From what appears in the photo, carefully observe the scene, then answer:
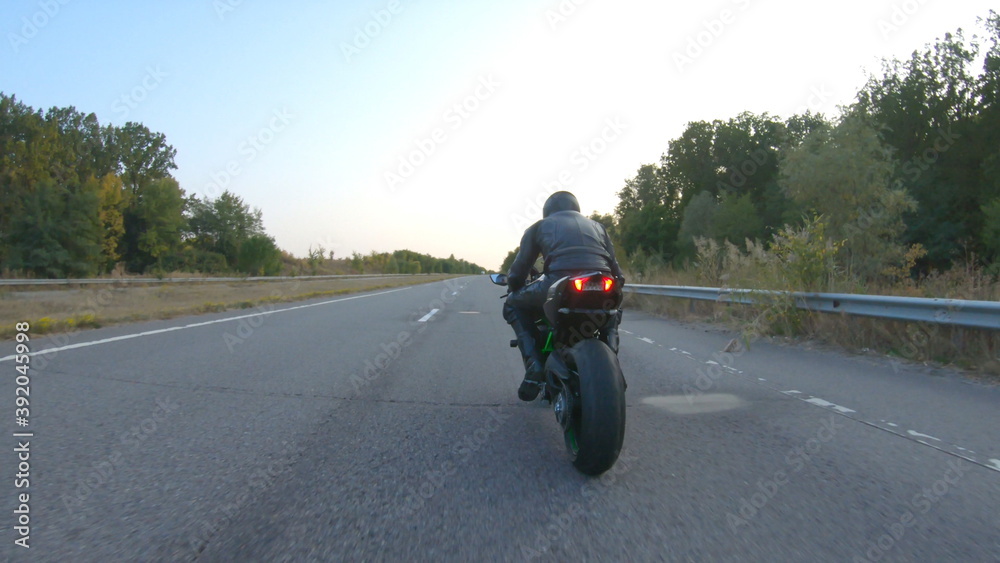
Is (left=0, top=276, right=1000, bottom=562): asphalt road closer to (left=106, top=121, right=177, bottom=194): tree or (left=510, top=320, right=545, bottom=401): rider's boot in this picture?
(left=510, top=320, right=545, bottom=401): rider's boot

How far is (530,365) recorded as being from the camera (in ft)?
14.4

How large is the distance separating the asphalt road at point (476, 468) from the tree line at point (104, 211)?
128 ft

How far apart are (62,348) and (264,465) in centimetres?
555

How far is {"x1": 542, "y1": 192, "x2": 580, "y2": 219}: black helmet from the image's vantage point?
462 centimetres

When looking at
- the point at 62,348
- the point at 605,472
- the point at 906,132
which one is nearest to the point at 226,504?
the point at 605,472

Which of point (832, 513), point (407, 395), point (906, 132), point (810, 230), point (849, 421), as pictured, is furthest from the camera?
point (906, 132)

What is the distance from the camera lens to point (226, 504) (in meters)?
2.80

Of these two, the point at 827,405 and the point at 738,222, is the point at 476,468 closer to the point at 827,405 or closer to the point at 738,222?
the point at 827,405

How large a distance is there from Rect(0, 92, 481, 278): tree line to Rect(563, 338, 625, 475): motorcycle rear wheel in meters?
41.9

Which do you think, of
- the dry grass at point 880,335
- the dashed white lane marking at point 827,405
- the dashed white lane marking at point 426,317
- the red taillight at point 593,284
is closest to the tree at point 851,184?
the dry grass at point 880,335

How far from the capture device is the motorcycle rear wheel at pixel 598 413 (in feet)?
10.2

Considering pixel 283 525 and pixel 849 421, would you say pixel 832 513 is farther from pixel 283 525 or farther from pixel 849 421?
pixel 283 525

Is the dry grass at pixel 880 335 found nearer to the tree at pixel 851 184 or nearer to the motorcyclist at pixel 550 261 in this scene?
the motorcyclist at pixel 550 261

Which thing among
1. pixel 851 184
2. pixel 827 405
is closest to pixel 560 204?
pixel 827 405
